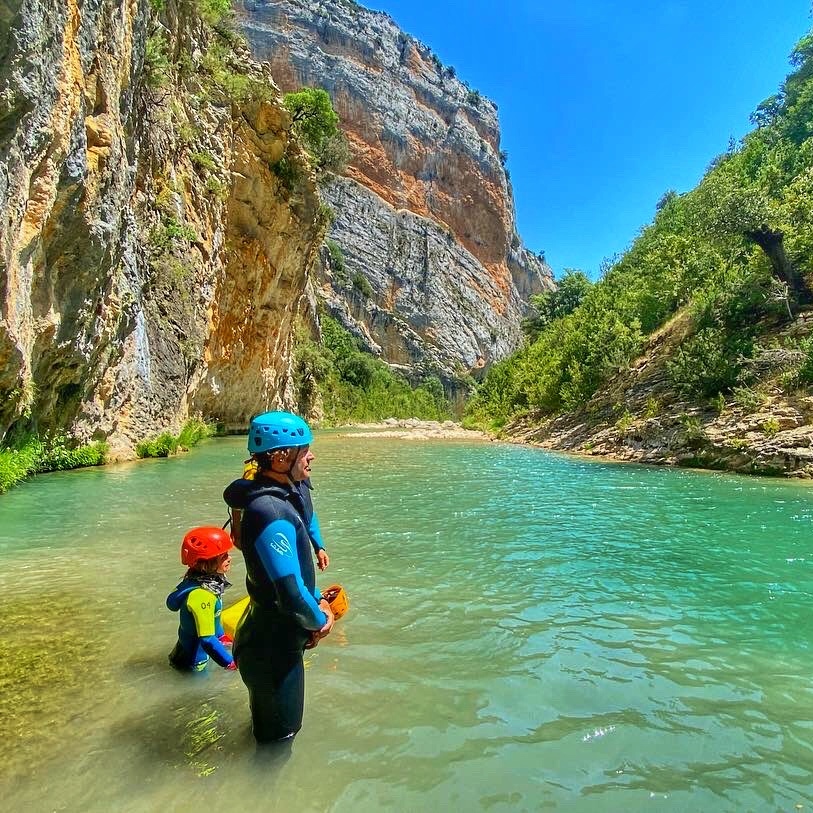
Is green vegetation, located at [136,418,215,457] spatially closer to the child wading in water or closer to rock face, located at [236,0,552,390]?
the child wading in water

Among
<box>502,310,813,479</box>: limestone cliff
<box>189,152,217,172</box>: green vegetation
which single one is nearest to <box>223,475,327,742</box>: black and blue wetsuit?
<box>502,310,813,479</box>: limestone cliff

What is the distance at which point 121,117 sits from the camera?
46.1 feet

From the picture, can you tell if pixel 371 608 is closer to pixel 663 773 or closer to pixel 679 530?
pixel 663 773

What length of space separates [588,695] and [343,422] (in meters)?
50.5

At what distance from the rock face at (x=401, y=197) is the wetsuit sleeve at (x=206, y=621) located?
74.2 metres

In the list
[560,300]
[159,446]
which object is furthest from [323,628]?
[560,300]

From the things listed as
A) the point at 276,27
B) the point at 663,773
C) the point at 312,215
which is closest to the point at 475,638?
the point at 663,773

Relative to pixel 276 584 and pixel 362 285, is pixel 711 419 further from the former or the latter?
pixel 362 285

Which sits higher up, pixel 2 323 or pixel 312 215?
pixel 312 215

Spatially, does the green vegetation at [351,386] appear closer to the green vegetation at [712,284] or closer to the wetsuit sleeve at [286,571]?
the green vegetation at [712,284]

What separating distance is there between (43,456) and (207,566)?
11.0 metres

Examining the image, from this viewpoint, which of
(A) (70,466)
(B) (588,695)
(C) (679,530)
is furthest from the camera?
(A) (70,466)

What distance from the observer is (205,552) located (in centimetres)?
349

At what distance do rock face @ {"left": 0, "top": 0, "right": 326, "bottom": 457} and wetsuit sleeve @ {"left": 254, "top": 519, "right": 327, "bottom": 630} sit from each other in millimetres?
8232
